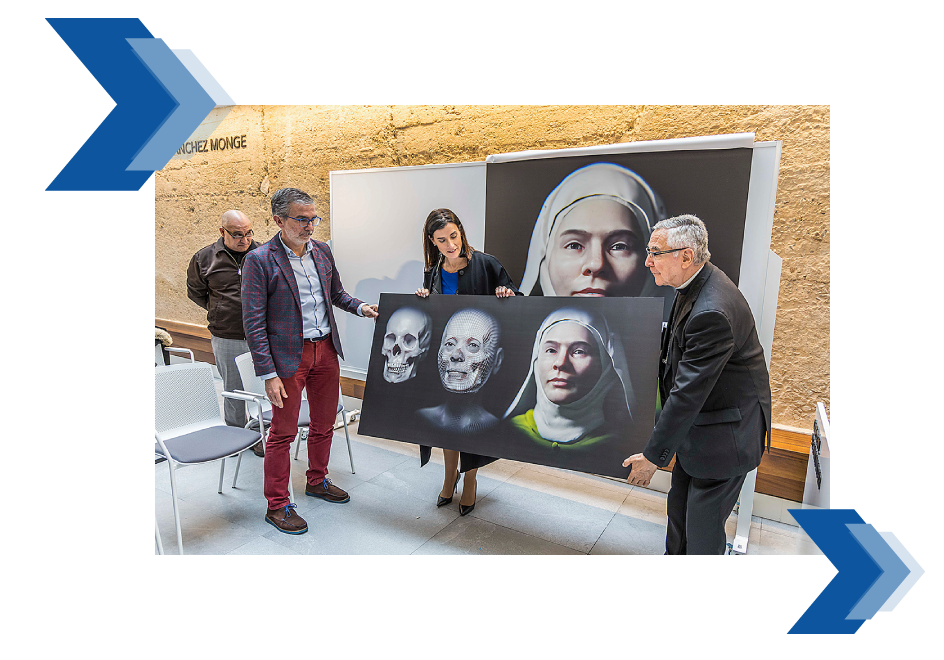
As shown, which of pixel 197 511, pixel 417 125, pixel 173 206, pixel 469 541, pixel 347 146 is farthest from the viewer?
pixel 173 206

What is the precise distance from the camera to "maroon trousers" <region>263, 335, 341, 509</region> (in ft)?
7.63

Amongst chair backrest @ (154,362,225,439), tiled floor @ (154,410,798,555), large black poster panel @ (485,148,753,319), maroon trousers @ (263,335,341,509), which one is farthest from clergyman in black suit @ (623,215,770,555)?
chair backrest @ (154,362,225,439)

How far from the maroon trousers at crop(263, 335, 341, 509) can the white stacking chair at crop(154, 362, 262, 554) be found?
0.15 meters

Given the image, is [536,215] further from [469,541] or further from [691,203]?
[469,541]

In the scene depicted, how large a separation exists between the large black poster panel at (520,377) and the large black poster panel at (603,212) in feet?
1.43

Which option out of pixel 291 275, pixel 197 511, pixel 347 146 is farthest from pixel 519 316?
pixel 347 146

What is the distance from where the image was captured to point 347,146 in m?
3.96

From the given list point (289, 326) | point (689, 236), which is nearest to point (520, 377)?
point (689, 236)

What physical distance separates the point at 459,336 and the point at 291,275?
832 mm

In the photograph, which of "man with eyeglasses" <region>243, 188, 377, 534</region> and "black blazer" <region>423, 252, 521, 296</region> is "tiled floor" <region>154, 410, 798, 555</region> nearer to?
"man with eyeglasses" <region>243, 188, 377, 534</region>

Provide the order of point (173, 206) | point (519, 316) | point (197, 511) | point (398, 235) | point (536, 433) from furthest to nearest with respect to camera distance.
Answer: point (173, 206) → point (398, 235) → point (197, 511) → point (519, 316) → point (536, 433)

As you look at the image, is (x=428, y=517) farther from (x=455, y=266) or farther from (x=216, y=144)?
(x=216, y=144)

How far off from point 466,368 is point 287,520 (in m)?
1.17

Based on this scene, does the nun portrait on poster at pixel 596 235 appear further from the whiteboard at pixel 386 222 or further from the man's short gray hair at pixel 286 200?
the man's short gray hair at pixel 286 200
